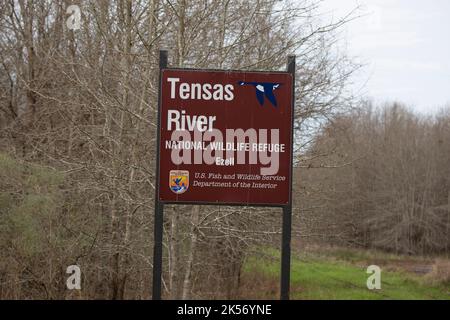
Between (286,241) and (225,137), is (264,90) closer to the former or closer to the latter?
(225,137)

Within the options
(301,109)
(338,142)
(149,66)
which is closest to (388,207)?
(338,142)

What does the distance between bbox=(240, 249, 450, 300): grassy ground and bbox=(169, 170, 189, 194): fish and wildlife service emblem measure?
15.8 ft

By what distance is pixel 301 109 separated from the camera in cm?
1045

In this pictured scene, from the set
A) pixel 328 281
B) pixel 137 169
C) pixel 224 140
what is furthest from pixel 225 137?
pixel 328 281

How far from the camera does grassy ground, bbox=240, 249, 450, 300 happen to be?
13.2 metres

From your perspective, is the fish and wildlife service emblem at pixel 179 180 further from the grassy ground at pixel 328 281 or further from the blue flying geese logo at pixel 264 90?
the grassy ground at pixel 328 281

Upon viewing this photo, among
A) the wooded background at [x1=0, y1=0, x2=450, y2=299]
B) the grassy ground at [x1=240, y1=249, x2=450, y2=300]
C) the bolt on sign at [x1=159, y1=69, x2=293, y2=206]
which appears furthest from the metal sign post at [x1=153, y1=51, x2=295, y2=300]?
the grassy ground at [x1=240, y1=249, x2=450, y2=300]

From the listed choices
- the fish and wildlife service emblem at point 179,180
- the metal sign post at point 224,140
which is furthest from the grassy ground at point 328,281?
the fish and wildlife service emblem at point 179,180

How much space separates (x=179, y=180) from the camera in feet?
19.2

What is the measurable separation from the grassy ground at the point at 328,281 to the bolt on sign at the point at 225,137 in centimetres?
474

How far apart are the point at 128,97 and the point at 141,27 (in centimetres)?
149

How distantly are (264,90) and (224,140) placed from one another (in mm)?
615

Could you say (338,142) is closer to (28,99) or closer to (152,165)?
(152,165)

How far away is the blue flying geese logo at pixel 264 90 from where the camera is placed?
598 centimetres
